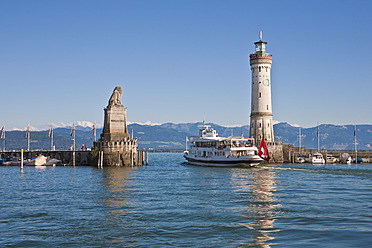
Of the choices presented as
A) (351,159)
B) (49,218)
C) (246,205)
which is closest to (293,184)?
(246,205)

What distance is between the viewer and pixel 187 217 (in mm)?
29938

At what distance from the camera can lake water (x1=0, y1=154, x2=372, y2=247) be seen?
77.5ft

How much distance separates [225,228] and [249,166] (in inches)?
2361

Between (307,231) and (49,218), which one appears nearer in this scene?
(307,231)

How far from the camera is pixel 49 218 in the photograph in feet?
97.7

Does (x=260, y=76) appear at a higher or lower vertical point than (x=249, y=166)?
higher

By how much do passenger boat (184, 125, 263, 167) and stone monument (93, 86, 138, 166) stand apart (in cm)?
1538

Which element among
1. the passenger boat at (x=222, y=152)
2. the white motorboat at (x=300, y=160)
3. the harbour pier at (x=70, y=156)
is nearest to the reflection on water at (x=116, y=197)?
the passenger boat at (x=222, y=152)

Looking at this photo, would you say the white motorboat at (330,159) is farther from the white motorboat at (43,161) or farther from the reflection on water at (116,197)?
the reflection on water at (116,197)

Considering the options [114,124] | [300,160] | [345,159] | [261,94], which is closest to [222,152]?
[261,94]

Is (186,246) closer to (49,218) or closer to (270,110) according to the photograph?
(49,218)

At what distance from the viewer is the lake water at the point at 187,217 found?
23.6m

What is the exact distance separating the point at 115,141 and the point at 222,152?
21829 millimetres

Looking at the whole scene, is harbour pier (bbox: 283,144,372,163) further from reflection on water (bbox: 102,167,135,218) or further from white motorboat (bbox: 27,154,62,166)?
reflection on water (bbox: 102,167,135,218)
